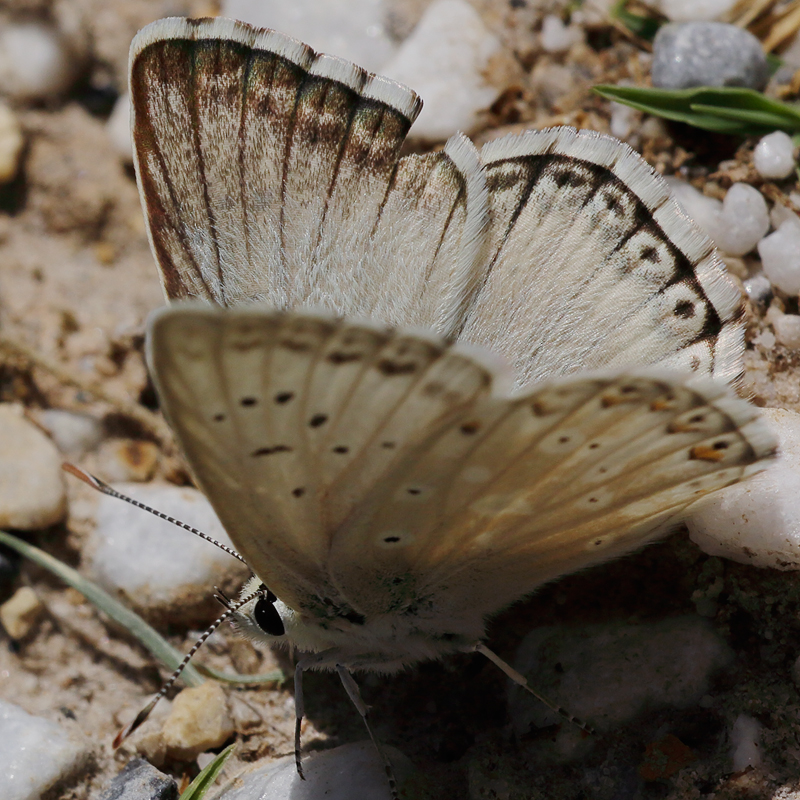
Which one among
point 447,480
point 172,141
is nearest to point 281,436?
point 447,480

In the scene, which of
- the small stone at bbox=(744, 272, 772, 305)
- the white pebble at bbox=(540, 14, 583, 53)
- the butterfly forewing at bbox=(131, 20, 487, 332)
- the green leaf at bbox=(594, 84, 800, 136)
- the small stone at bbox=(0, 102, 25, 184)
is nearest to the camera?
the butterfly forewing at bbox=(131, 20, 487, 332)

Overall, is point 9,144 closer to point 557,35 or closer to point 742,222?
point 557,35

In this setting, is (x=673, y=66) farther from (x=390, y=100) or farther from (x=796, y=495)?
(x=796, y=495)

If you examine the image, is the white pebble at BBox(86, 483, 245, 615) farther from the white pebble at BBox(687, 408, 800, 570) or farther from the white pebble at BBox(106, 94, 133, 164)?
the white pebble at BBox(106, 94, 133, 164)

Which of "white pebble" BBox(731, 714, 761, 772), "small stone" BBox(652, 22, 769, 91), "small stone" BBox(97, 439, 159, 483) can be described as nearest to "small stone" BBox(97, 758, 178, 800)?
"small stone" BBox(97, 439, 159, 483)

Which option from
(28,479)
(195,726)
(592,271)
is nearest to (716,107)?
(592,271)

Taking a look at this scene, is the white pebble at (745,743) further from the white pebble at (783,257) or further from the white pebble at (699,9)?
the white pebble at (699,9)
